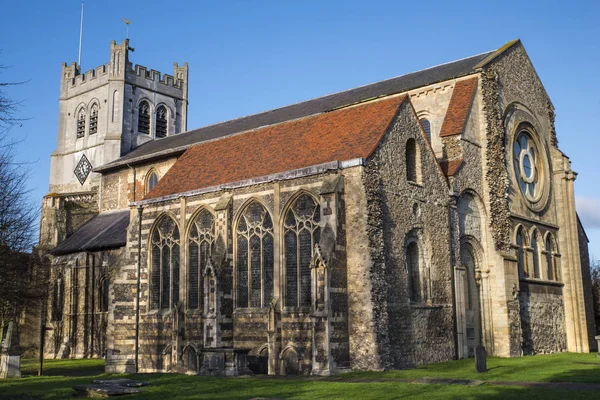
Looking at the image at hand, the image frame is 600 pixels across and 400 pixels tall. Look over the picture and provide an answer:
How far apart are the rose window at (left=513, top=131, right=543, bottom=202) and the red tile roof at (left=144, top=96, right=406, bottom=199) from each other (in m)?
9.88

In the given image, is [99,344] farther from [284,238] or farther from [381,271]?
[381,271]

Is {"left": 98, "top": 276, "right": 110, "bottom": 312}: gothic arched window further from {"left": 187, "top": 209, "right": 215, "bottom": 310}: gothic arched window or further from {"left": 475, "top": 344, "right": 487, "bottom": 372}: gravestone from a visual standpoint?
{"left": 475, "top": 344, "right": 487, "bottom": 372}: gravestone

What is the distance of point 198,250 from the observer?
88.9 feet

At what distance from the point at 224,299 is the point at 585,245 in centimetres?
2329

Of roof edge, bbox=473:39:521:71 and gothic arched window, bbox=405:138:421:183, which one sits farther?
roof edge, bbox=473:39:521:71

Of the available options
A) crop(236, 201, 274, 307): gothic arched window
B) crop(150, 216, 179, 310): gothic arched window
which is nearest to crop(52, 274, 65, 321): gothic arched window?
crop(150, 216, 179, 310): gothic arched window

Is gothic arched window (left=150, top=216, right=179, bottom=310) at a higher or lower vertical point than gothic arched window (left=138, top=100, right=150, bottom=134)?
lower

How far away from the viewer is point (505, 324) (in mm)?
28297

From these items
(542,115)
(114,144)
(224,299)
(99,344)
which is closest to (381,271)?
(224,299)

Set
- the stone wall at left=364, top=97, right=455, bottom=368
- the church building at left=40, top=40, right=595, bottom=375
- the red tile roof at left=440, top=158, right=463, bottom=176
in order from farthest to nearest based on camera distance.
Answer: the red tile roof at left=440, top=158, right=463, bottom=176 < the church building at left=40, top=40, right=595, bottom=375 < the stone wall at left=364, top=97, right=455, bottom=368

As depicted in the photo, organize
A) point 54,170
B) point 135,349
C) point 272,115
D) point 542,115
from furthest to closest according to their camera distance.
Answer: point 54,170 → point 272,115 → point 542,115 → point 135,349

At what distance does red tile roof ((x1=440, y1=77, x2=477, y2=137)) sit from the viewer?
29188 mm

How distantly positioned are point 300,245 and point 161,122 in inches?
1457

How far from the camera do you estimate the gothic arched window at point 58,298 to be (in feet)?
133
